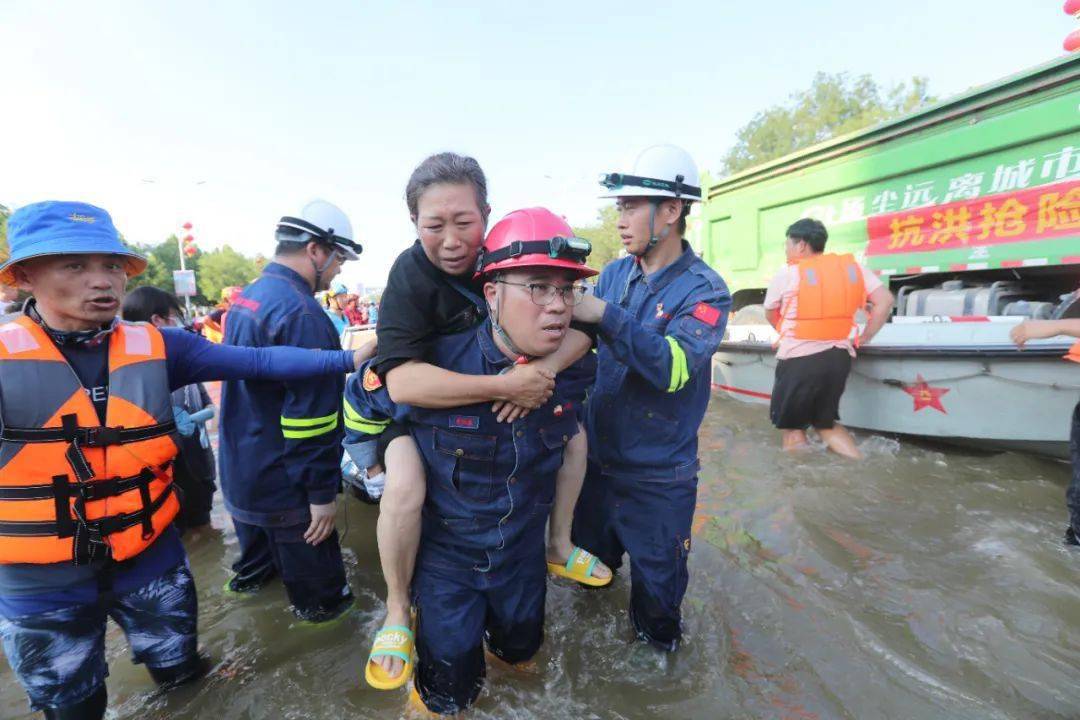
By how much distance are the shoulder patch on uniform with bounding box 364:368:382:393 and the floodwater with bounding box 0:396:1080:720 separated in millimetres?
1354

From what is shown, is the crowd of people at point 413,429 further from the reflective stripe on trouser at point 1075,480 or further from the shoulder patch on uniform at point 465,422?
the reflective stripe on trouser at point 1075,480

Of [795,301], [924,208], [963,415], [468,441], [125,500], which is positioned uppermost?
[924,208]

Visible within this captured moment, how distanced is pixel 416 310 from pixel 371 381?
357 mm

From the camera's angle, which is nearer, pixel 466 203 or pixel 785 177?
pixel 466 203

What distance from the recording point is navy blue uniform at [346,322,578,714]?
165 centimetres

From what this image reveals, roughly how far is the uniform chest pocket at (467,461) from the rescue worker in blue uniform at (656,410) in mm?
662

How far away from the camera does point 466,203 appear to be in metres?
1.57

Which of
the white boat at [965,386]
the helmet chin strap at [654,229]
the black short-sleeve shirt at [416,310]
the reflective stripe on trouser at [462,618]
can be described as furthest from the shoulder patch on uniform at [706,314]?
the white boat at [965,386]

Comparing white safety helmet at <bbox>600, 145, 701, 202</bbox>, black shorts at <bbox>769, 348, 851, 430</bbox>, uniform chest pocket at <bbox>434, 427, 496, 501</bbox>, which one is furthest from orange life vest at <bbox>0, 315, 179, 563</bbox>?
black shorts at <bbox>769, 348, 851, 430</bbox>

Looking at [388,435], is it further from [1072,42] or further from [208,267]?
[208,267]

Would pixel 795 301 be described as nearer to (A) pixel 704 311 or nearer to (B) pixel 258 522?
(A) pixel 704 311

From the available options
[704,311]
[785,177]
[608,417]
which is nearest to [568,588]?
[608,417]

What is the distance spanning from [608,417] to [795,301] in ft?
10.3

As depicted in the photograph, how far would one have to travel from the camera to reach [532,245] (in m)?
1.44
